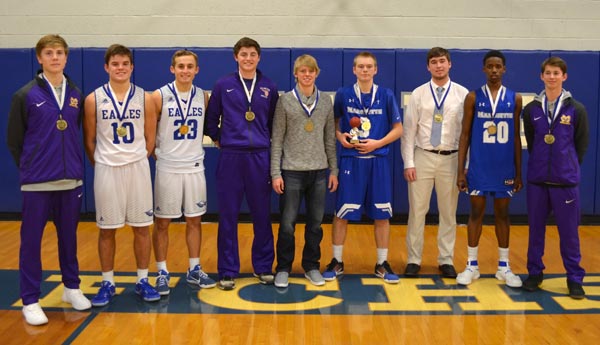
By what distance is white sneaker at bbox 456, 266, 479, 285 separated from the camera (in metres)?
5.34

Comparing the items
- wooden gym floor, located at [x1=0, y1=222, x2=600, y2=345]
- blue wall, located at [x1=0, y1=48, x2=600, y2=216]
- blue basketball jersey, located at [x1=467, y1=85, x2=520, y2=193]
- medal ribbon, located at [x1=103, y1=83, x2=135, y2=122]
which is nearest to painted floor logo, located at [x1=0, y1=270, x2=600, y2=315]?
wooden gym floor, located at [x1=0, y1=222, x2=600, y2=345]

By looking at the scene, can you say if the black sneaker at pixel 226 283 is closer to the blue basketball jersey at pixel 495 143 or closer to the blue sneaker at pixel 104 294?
the blue sneaker at pixel 104 294

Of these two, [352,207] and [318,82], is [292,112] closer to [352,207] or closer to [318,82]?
[352,207]

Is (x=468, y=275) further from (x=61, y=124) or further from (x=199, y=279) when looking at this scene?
(x=61, y=124)

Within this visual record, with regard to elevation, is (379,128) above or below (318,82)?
below

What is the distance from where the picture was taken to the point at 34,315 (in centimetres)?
439

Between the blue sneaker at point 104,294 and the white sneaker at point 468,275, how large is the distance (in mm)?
2722

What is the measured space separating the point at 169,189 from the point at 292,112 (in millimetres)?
1115

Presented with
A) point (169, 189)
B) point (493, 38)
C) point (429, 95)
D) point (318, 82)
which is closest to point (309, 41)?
point (318, 82)

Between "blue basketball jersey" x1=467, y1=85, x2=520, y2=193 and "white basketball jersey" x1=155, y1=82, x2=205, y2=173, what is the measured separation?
222 cm

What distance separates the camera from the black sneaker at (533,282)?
5.16 metres

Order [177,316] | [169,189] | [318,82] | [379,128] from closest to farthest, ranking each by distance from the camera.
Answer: [177,316] → [169,189] → [379,128] → [318,82]

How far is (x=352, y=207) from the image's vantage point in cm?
535

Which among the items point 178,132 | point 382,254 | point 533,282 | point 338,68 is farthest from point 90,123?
point 338,68
